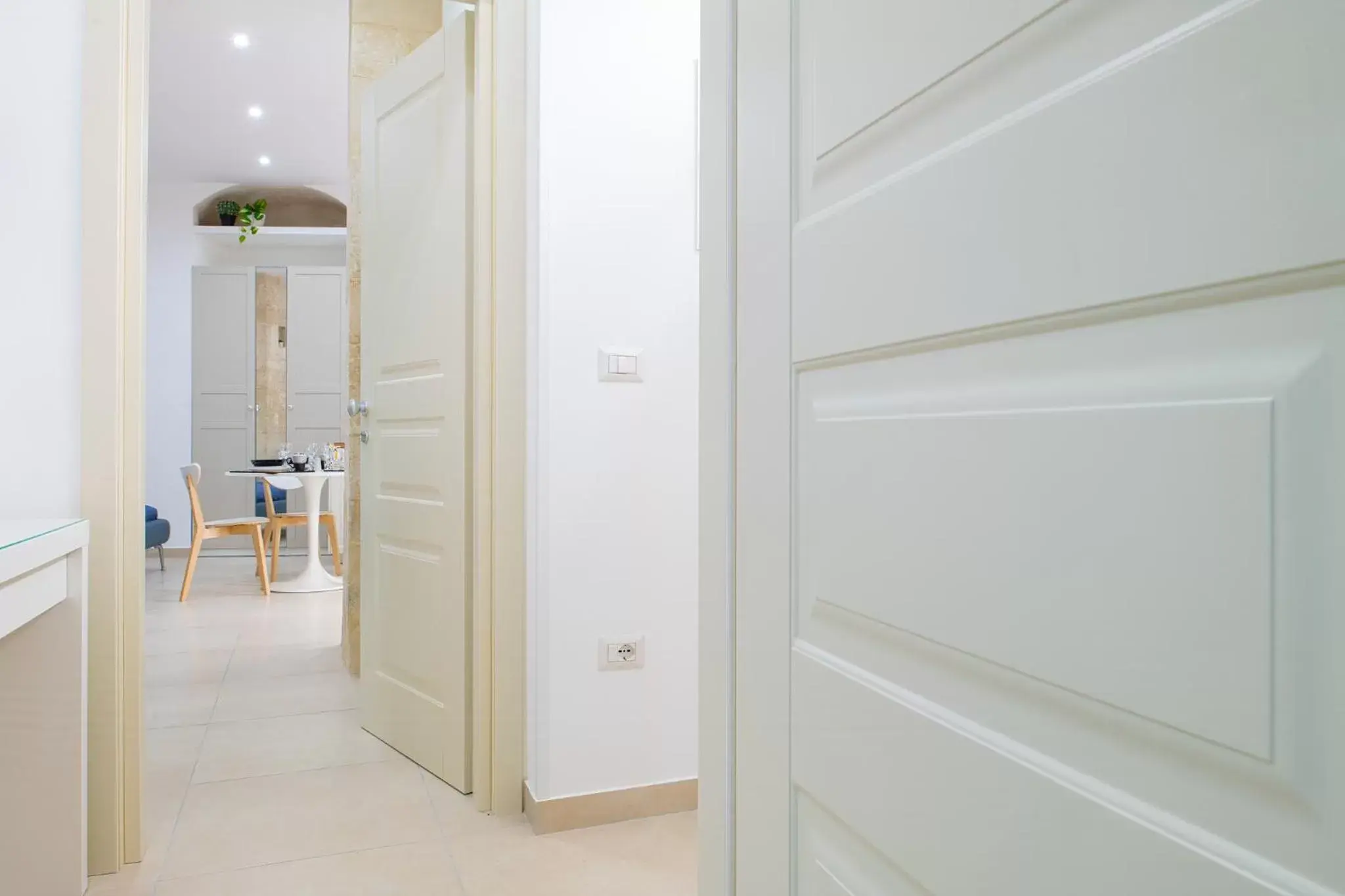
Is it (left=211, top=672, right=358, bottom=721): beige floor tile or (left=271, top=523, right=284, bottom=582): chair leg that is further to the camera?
(left=271, top=523, right=284, bottom=582): chair leg

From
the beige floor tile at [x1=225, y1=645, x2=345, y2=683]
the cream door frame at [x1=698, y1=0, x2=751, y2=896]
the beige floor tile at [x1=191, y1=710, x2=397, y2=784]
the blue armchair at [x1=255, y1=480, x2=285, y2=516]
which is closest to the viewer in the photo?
the cream door frame at [x1=698, y1=0, x2=751, y2=896]

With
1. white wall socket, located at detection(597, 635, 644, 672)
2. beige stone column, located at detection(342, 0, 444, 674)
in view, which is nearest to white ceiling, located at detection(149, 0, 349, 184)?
beige stone column, located at detection(342, 0, 444, 674)

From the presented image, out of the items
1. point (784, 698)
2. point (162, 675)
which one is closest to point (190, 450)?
point (162, 675)

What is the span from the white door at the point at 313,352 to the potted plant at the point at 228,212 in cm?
66

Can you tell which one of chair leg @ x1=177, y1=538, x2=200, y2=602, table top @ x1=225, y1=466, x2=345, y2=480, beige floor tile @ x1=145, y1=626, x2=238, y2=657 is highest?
table top @ x1=225, y1=466, x2=345, y2=480

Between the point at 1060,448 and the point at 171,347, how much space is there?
801 cm

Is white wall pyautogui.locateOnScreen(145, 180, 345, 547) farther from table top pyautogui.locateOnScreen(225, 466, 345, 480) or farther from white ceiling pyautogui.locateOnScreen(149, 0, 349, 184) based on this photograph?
table top pyautogui.locateOnScreen(225, 466, 345, 480)

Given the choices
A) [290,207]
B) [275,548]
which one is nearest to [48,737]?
[275,548]

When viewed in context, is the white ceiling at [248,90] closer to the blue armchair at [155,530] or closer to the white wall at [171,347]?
the white wall at [171,347]

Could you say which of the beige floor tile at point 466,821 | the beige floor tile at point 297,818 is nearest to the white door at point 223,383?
the beige floor tile at point 297,818

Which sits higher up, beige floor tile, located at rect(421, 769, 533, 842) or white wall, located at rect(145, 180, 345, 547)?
white wall, located at rect(145, 180, 345, 547)

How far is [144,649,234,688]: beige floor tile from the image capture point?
3.32 meters

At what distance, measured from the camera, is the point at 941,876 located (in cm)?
61

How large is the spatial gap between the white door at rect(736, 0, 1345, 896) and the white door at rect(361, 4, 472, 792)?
161cm
